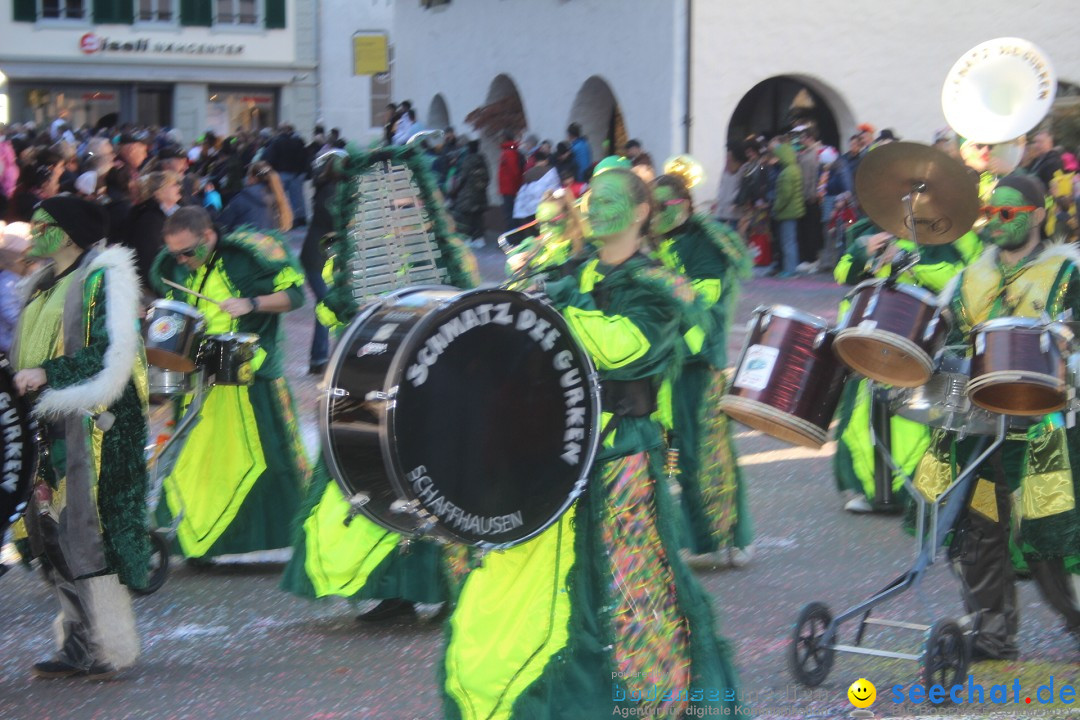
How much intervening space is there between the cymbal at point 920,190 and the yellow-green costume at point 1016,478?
241mm

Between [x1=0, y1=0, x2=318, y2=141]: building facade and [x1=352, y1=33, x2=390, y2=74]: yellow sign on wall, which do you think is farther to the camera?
[x1=0, y1=0, x2=318, y2=141]: building facade

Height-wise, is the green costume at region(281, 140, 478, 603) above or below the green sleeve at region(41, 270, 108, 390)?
below

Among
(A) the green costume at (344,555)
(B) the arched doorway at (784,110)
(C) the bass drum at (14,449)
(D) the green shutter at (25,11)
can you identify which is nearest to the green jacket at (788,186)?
(B) the arched doorway at (784,110)

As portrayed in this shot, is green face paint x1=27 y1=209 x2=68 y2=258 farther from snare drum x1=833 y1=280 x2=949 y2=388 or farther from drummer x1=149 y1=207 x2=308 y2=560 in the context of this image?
snare drum x1=833 y1=280 x2=949 y2=388

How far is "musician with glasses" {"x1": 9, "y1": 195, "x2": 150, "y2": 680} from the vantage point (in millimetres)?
5039

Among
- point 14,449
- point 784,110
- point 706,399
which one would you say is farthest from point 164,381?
point 784,110

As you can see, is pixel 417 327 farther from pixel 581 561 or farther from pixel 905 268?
pixel 905 268

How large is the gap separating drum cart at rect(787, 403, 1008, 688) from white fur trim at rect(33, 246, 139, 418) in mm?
2339

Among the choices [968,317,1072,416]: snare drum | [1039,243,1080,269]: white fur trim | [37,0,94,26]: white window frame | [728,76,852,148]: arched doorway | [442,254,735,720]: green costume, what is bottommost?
[442,254,735,720]: green costume

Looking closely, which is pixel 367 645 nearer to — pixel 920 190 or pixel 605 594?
pixel 605 594

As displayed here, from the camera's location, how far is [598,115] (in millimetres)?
23375

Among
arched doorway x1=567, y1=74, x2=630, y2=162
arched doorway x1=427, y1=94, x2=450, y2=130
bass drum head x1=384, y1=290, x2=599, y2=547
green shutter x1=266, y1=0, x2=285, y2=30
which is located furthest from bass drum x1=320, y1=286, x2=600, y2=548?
green shutter x1=266, y1=0, x2=285, y2=30

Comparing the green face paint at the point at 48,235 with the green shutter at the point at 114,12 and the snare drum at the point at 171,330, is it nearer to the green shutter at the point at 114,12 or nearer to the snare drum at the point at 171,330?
the snare drum at the point at 171,330

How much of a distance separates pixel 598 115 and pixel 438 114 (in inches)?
263
